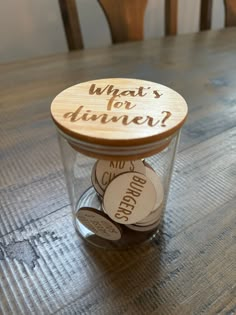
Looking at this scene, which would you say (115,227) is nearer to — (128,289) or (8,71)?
(128,289)

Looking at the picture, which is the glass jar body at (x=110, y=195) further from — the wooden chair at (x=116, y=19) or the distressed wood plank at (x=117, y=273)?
the wooden chair at (x=116, y=19)

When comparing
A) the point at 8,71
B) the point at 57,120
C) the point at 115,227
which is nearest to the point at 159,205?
the point at 115,227

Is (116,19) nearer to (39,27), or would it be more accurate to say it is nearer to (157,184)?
(39,27)

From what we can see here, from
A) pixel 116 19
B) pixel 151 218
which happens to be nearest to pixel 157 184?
pixel 151 218

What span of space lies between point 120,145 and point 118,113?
54 mm

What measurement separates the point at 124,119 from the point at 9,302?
0.74 feet

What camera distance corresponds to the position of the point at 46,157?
21.0 inches

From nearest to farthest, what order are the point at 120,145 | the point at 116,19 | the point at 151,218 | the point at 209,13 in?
the point at 120,145, the point at 151,218, the point at 116,19, the point at 209,13

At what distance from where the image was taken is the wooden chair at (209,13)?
4.81 feet

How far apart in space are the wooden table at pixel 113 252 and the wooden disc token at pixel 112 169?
Result: 8cm

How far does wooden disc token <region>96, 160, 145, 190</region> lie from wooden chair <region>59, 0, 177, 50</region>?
0.90m

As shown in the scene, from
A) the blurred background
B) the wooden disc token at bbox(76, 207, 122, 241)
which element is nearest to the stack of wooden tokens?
the wooden disc token at bbox(76, 207, 122, 241)

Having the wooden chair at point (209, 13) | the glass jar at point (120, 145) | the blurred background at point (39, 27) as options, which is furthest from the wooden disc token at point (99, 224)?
the wooden chair at point (209, 13)

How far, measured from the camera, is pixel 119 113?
0.31 meters
